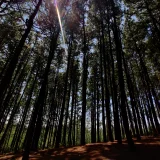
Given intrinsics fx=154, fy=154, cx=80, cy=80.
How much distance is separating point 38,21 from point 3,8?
336cm

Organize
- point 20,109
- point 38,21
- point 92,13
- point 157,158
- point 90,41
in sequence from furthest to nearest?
point 20,109
point 90,41
point 92,13
point 38,21
point 157,158

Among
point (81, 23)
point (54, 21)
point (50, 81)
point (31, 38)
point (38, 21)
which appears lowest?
point (38, 21)

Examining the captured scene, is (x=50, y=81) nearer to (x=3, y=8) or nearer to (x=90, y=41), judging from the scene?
(x=90, y=41)

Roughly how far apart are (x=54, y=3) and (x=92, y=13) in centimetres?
817

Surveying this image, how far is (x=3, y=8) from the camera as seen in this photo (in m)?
11.8

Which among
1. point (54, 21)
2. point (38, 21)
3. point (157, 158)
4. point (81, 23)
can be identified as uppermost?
point (81, 23)

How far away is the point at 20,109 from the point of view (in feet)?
112

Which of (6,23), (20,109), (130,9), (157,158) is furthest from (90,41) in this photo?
(20,109)

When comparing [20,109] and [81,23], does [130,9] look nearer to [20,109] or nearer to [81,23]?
[81,23]

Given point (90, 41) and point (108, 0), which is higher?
point (90, 41)

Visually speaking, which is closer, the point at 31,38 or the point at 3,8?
the point at 3,8

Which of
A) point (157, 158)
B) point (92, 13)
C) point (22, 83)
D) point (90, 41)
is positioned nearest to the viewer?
point (157, 158)

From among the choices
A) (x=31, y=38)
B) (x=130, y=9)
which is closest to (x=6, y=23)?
(x=31, y=38)

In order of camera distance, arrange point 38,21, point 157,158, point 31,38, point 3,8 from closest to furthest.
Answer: point 157,158 → point 38,21 → point 3,8 → point 31,38
